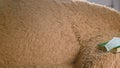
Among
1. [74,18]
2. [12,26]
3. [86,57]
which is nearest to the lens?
[86,57]

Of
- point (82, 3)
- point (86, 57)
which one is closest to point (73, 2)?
point (82, 3)

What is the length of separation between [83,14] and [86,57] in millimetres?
369

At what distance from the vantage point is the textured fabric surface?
1301 mm

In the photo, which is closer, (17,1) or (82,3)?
(17,1)

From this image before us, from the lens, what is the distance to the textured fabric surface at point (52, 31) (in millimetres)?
1301

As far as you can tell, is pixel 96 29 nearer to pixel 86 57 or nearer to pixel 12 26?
pixel 86 57

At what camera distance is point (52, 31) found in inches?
54.7

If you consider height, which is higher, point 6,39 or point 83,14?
point 83,14

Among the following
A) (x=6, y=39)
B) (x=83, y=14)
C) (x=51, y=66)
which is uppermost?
(x=83, y=14)

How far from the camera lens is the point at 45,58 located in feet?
4.43

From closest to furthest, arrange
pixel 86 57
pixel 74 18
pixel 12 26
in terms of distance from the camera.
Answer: pixel 86 57 < pixel 12 26 < pixel 74 18

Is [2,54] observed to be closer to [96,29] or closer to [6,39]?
[6,39]

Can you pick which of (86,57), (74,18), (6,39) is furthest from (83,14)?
(6,39)

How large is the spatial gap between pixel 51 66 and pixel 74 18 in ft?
1.15
